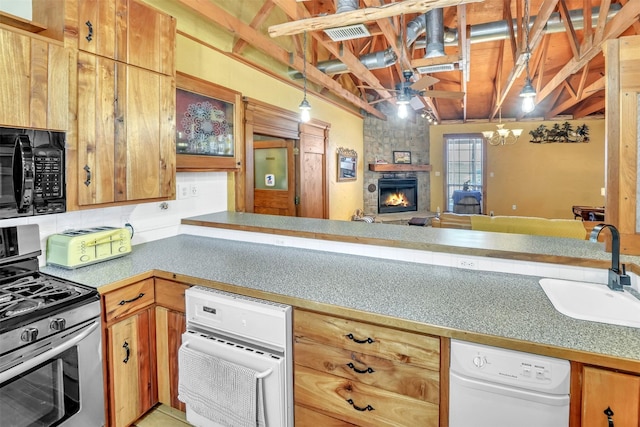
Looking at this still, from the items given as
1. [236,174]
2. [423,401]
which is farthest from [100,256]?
[423,401]

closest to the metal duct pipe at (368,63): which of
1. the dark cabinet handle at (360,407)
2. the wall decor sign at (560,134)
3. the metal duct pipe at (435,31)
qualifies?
the metal duct pipe at (435,31)

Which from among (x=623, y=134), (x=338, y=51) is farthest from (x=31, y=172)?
(x=338, y=51)

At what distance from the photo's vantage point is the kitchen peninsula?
1163 mm

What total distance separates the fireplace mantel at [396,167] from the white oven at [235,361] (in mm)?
6816

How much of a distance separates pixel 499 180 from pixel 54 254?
9155 mm

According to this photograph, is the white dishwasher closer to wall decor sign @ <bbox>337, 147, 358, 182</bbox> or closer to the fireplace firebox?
wall decor sign @ <bbox>337, 147, 358, 182</bbox>

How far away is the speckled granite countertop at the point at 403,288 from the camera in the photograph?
113 centimetres

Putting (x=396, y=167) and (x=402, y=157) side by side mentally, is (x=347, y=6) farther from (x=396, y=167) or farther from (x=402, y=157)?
(x=402, y=157)

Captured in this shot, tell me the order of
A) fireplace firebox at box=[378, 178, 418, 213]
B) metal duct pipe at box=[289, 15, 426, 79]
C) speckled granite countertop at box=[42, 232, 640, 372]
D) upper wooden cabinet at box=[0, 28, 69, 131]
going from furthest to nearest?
fireplace firebox at box=[378, 178, 418, 213], metal duct pipe at box=[289, 15, 426, 79], upper wooden cabinet at box=[0, 28, 69, 131], speckled granite countertop at box=[42, 232, 640, 372]

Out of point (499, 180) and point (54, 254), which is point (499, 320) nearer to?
point (54, 254)

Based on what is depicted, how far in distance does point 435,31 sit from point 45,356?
162 inches

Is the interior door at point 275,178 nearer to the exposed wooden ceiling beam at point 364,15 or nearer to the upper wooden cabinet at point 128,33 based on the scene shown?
the exposed wooden ceiling beam at point 364,15

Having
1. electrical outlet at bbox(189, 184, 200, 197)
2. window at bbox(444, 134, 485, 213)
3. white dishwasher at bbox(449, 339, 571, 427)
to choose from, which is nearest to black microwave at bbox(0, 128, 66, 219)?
electrical outlet at bbox(189, 184, 200, 197)

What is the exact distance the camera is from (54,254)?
1.90 m
